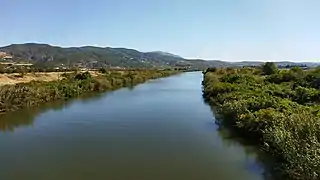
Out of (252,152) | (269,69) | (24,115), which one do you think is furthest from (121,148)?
(269,69)

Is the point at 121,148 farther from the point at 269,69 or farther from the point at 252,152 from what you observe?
the point at 269,69

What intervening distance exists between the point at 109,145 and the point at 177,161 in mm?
3735

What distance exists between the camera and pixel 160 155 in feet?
46.7

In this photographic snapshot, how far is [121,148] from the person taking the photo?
Answer: 1541cm

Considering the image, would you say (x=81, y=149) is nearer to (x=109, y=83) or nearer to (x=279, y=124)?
(x=279, y=124)

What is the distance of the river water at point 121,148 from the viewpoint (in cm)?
1214

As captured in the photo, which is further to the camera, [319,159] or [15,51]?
[15,51]

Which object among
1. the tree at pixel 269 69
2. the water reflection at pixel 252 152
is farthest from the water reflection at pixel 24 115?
the tree at pixel 269 69

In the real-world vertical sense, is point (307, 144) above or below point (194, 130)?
above

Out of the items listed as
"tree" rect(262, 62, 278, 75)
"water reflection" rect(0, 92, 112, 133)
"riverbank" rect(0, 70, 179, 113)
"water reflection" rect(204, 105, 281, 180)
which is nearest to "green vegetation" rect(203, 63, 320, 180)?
"water reflection" rect(204, 105, 281, 180)

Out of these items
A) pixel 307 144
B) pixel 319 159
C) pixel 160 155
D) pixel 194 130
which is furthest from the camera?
pixel 194 130

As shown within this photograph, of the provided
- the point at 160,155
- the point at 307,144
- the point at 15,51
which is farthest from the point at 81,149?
the point at 15,51

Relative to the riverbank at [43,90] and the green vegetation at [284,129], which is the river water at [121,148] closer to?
the green vegetation at [284,129]

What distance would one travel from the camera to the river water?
12.1m
